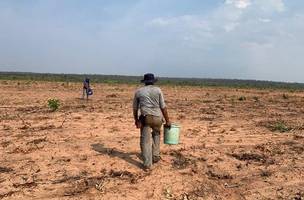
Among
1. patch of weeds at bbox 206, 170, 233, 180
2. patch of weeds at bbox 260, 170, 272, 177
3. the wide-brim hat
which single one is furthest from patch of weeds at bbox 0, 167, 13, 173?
patch of weeds at bbox 260, 170, 272, 177

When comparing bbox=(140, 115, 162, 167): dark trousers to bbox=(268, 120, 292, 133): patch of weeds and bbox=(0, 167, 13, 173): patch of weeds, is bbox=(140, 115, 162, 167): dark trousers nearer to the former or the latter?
bbox=(0, 167, 13, 173): patch of weeds

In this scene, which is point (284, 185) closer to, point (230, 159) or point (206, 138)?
point (230, 159)

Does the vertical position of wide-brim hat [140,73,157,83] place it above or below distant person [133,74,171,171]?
above

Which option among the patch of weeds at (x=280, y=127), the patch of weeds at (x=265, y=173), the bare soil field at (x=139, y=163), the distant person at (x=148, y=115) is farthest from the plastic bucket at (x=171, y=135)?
the patch of weeds at (x=280, y=127)

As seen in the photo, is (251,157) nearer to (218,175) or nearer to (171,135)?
(218,175)

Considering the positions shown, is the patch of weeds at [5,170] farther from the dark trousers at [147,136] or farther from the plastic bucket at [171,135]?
the plastic bucket at [171,135]

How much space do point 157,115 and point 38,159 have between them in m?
2.69

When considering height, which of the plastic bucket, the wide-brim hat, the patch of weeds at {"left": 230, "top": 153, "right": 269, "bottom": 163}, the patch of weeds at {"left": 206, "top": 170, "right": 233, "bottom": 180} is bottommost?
the patch of weeds at {"left": 206, "top": 170, "right": 233, "bottom": 180}

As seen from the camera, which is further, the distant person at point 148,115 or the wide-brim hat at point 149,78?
the wide-brim hat at point 149,78

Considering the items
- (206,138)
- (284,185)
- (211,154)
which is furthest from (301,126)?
(284,185)

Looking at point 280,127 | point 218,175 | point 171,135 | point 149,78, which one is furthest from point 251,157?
point 280,127

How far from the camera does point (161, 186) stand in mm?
7934

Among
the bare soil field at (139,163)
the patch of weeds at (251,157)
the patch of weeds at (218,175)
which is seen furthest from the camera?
the patch of weeds at (251,157)

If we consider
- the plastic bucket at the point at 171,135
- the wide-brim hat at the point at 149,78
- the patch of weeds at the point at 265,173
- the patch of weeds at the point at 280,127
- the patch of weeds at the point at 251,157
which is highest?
the wide-brim hat at the point at 149,78
